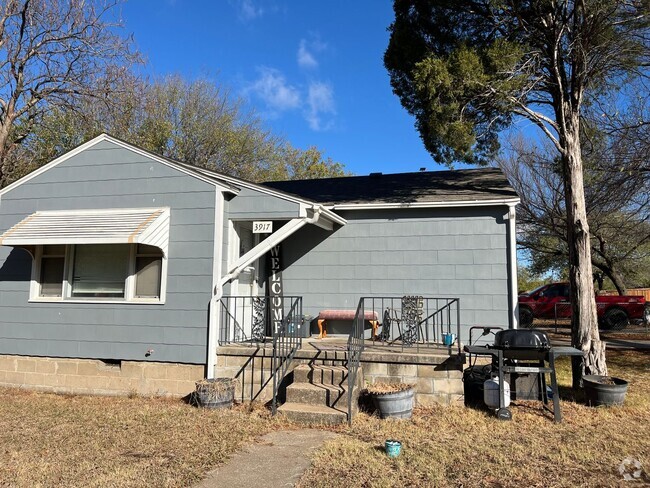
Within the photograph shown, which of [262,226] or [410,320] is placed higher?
[262,226]

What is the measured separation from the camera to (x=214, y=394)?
19.9ft

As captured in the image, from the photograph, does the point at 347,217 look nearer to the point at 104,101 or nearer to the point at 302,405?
the point at 302,405

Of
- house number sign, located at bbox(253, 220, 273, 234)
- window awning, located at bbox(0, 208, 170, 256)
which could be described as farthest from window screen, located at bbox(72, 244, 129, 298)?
house number sign, located at bbox(253, 220, 273, 234)

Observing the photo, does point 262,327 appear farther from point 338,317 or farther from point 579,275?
point 579,275

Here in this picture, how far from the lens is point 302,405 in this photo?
5770mm

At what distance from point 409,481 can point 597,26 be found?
781 centimetres

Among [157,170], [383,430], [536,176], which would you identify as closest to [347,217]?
[157,170]

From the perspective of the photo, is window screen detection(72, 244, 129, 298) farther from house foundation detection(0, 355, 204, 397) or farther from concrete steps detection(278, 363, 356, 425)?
concrete steps detection(278, 363, 356, 425)

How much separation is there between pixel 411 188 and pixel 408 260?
185 centimetres

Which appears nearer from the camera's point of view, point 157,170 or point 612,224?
point 157,170

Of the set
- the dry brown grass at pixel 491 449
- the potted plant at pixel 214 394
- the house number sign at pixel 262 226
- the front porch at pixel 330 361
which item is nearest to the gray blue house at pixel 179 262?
the house number sign at pixel 262 226

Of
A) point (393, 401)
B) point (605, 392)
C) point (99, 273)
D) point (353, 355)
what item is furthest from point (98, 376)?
point (605, 392)

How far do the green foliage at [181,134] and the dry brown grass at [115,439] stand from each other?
405 inches

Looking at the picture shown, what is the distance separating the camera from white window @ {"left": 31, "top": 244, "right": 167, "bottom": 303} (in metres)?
7.17
